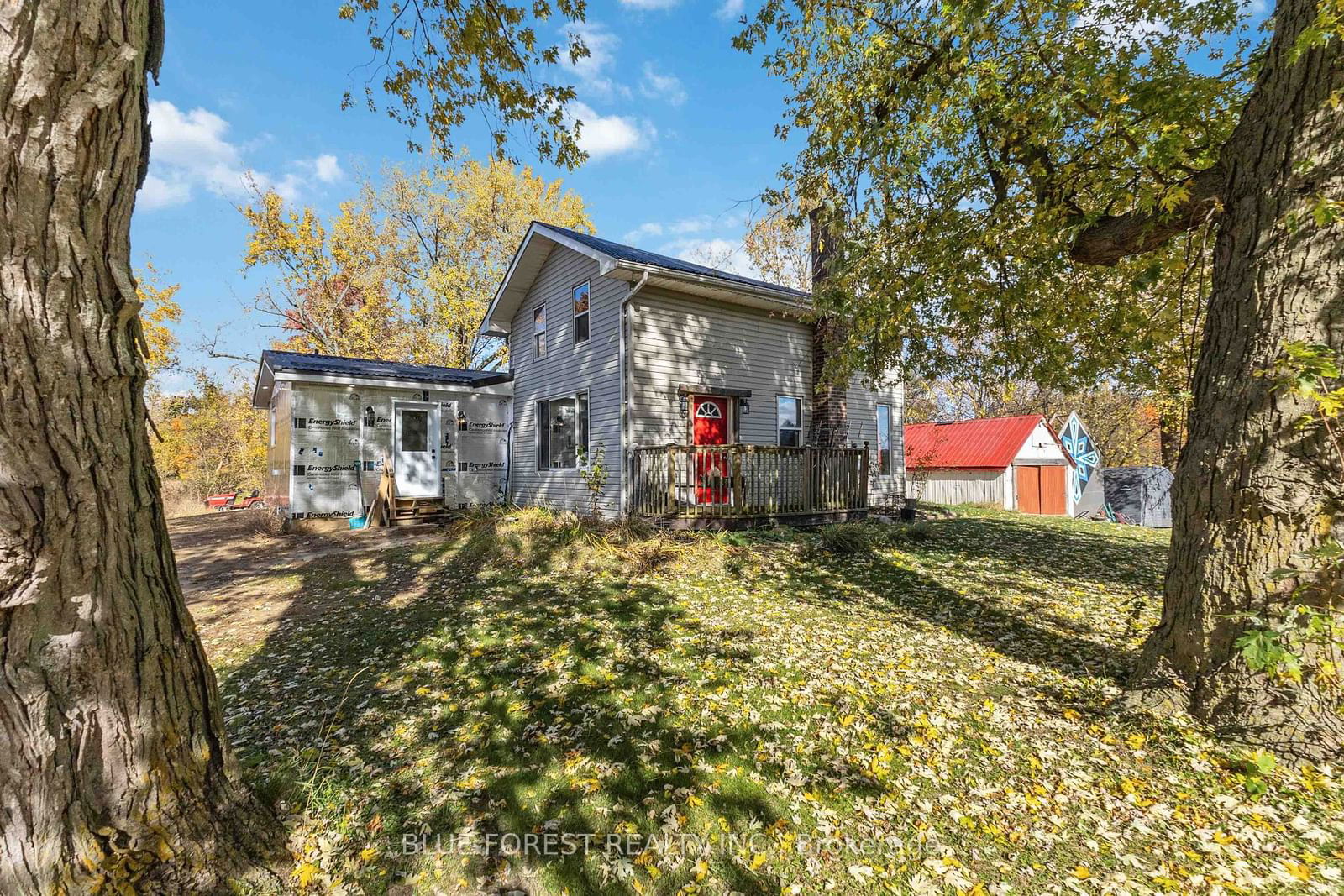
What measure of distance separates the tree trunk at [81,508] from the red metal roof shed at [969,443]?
74.4 ft

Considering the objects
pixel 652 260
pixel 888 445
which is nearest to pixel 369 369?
pixel 652 260

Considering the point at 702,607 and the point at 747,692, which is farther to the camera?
the point at 702,607

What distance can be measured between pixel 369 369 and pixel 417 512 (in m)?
3.52

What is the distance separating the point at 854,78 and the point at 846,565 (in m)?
5.92

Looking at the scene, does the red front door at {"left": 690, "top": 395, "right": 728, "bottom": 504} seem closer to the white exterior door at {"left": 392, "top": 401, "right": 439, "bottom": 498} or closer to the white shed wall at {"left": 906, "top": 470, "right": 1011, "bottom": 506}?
the white exterior door at {"left": 392, "top": 401, "right": 439, "bottom": 498}

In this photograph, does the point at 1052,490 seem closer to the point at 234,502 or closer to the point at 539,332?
the point at 539,332

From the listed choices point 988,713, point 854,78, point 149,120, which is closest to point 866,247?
point 854,78

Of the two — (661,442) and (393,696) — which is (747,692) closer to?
(393,696)

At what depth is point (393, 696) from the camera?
→ 150 inches

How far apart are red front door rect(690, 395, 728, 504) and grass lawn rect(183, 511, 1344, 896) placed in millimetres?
3595

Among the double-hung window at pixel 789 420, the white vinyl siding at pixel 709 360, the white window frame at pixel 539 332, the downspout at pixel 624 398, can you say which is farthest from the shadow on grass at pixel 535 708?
the white window frame at pixel 539 332

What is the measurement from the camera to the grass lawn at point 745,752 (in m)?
2.35

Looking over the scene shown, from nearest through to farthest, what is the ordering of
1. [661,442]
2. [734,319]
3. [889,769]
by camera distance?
[889,769] → [661,442] → [734,319]

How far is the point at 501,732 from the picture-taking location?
335 centimetres
